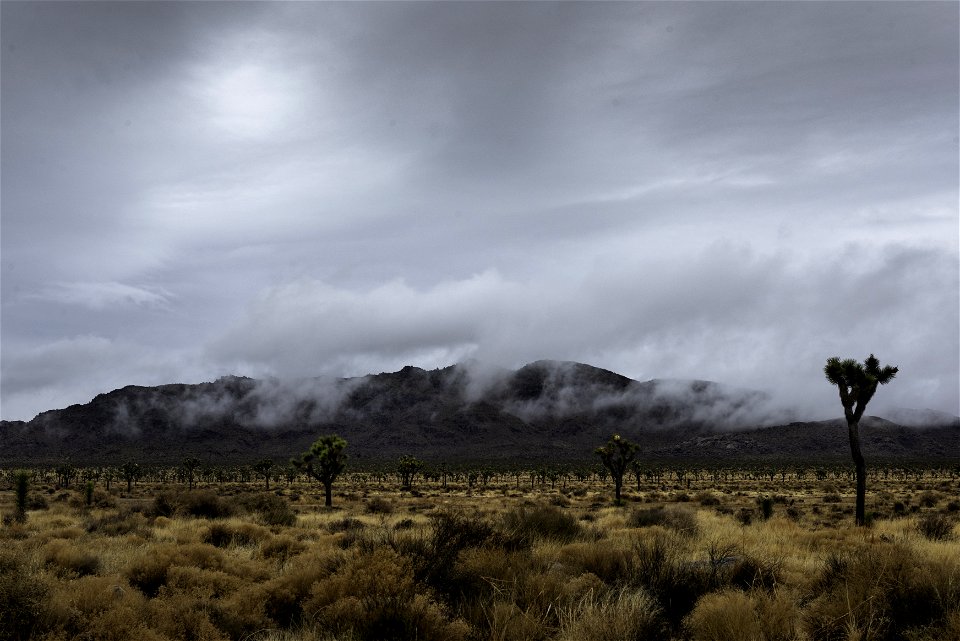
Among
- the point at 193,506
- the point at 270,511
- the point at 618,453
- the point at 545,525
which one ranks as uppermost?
the point at 545,525

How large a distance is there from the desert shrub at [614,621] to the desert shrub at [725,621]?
16.7 inches

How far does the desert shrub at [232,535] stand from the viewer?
18016mm

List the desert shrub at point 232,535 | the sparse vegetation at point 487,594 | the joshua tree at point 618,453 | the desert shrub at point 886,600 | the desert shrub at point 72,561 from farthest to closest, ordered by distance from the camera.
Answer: the joshua tree at point 618,453 < the desert shrub at point 232,535 < the desert shrub at point 72,561 < the desert shrub at point 886,600 < the sparse vegetation at point 487,594

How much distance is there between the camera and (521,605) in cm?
866

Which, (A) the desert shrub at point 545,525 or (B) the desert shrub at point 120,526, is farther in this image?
(B) the desert shrub at point 120,526

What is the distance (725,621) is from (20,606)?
8457 mm

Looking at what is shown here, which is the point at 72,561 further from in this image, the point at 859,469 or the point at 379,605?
the point at 859,469

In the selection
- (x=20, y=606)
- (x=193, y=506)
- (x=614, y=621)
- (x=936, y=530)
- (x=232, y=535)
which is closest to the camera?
(x=614, y=621)

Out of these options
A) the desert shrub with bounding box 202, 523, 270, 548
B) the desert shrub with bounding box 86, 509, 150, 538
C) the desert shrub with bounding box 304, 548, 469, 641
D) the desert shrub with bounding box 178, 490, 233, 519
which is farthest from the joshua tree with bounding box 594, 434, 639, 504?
the desert shrub with bounding box 304, 548, 469, 641

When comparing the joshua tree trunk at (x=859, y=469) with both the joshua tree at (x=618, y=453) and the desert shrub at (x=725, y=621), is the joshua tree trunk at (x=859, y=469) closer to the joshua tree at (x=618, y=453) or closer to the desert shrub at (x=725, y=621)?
the desert shrub at (x=725, y=621)

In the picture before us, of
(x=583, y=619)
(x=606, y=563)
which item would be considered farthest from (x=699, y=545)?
(x=583, y=619)

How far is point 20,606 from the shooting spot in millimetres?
7820

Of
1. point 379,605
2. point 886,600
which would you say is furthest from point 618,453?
point 379,605

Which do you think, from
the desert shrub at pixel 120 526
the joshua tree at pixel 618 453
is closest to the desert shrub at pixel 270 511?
the desert shrub at pixel 120 526
